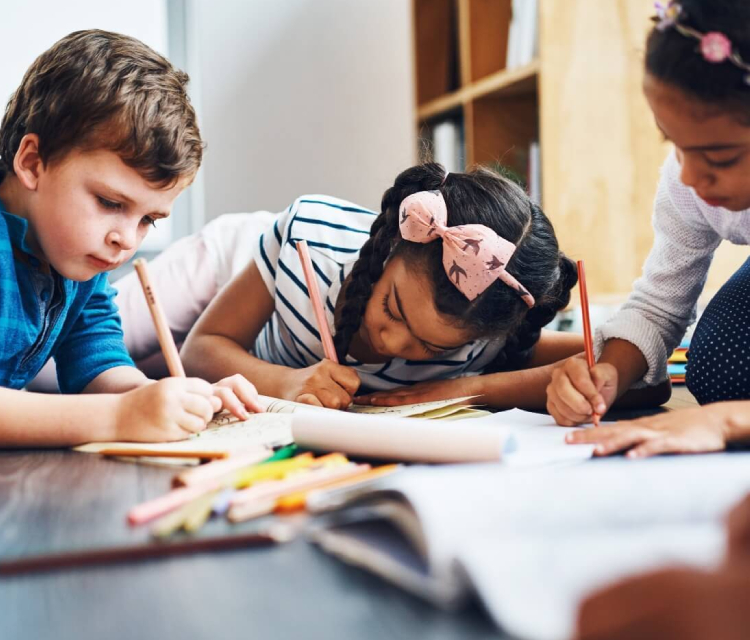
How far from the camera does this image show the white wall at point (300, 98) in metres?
2.58

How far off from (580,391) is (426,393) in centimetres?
22

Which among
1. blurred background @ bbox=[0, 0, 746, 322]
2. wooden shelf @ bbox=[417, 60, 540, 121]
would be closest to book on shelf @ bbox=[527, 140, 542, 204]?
blurred background @ bbox=[0, 0, 746, 322]

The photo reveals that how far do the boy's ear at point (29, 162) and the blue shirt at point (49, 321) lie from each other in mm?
45

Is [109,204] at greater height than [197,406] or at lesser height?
greater

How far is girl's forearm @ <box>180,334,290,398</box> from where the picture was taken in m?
1.02

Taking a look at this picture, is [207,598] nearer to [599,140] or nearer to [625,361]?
[625,361]

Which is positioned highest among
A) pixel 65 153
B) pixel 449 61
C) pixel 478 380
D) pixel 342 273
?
pixel 449 61

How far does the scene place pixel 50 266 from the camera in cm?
94

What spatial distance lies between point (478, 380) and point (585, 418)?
242 millimetres

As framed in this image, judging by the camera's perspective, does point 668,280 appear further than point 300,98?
No

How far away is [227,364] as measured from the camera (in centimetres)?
110

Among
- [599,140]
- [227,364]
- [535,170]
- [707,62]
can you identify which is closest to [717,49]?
[707,62]

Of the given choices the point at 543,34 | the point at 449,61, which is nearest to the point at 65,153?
the point at 543,34

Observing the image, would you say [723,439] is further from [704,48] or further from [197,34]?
[197,34]
